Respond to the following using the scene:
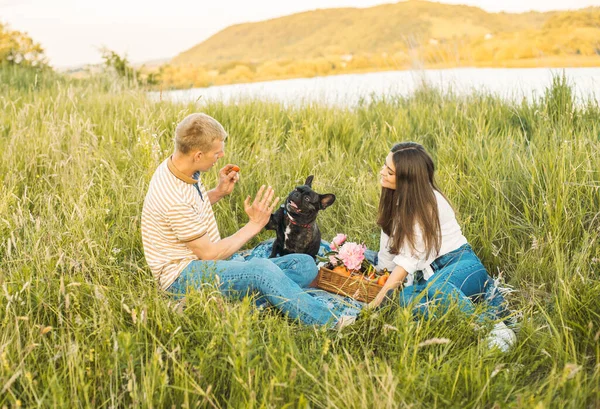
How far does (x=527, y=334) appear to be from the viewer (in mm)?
3240

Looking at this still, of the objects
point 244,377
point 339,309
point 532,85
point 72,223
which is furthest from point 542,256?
point 532,85

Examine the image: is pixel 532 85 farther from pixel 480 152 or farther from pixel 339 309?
pixel 339 309

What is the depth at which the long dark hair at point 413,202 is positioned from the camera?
4.00 metres

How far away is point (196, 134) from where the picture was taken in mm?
3797

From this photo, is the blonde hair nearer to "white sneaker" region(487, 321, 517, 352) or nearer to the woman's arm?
the woman's arm

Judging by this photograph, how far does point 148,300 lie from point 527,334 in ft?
7.64

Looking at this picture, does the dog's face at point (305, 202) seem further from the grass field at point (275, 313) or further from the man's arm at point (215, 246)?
the grass field at point (275, 313)

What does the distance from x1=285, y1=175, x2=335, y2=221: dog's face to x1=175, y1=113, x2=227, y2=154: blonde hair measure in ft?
2.92

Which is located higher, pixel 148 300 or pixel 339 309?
pixel 148 300

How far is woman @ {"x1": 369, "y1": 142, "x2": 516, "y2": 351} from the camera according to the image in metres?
3.96

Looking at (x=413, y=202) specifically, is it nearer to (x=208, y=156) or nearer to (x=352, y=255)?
(x=352, y=255)

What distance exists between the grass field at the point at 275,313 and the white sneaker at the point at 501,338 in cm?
7

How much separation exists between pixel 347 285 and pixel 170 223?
4.97ft

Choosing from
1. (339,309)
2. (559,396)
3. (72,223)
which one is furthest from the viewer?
(72,223)
